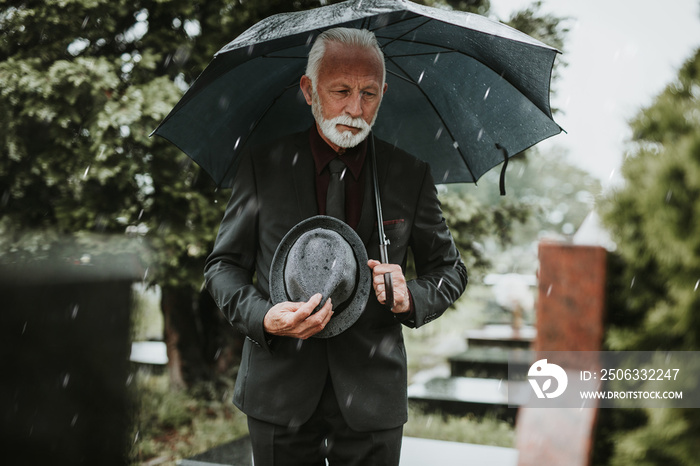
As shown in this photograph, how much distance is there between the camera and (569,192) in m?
32.5

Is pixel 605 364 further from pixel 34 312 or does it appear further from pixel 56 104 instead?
pixel 56 104

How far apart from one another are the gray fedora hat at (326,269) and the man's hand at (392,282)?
0.12 ft

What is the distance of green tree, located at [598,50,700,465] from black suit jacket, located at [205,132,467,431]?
1.83 m

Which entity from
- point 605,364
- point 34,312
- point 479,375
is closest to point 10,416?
point 34,312

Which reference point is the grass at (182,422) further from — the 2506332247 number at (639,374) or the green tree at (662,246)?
the green tree at (662,246)

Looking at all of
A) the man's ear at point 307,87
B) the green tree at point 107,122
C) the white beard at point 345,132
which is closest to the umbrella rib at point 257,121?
the man's ear at point 307,87

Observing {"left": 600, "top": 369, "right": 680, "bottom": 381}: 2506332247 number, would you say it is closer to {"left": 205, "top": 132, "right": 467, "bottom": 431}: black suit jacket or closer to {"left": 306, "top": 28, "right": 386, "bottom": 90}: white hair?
{"left": 205, "top": 132, "right": 467, "bottom": 431}: black suit jacket

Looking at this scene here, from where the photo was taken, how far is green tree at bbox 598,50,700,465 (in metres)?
3.28

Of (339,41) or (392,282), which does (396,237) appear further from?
(339,41)

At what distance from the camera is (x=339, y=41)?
2.10 metres

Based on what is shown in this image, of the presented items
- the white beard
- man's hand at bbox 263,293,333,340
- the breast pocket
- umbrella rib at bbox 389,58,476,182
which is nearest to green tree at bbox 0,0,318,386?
umbrella rib at bbox 389,58,476,182

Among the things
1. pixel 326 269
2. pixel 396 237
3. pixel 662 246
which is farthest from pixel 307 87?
pixel 662 246

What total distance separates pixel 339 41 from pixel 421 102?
2.45 ft

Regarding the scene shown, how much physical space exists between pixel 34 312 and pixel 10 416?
26.9 inches
